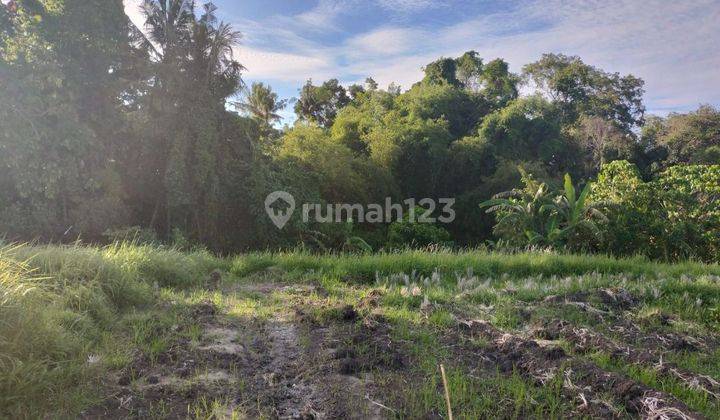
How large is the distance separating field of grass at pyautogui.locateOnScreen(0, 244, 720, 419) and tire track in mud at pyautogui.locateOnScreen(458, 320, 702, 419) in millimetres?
10

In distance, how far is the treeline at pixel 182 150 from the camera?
977 centimetres

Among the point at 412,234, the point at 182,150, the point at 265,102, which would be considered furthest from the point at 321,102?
the point at 182,150

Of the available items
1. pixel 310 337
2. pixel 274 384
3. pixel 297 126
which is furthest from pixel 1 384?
pixel 297 126

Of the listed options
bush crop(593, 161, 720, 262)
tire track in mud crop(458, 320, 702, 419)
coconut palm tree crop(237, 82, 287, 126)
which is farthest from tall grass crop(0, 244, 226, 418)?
coconut palm tree crop(237, 82, 287, 126)

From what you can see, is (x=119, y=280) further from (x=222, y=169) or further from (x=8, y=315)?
(x=222, y=169)

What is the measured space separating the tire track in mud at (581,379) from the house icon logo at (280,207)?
31.8ft

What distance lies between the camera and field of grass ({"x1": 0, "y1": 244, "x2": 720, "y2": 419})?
2.46 m

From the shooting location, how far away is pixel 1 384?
7.57ft

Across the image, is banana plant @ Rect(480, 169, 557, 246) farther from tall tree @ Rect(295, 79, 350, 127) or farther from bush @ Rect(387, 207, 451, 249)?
tall tree @ Rect(295, 79, 350, 127)

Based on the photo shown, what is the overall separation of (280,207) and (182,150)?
2.84 metres

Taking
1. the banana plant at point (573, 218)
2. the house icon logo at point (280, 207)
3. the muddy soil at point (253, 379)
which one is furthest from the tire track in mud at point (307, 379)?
the house icon logo at point (280, 207)

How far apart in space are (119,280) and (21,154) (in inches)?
264

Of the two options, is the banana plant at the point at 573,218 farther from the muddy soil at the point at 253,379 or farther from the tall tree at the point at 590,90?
the tall tree at the point at 590,90

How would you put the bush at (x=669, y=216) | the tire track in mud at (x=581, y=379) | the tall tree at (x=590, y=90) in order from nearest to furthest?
the tire track in mud at (x=581, y=379) < the bush at (x=669, y=216) < the tall tree at (x=590, y=90)
